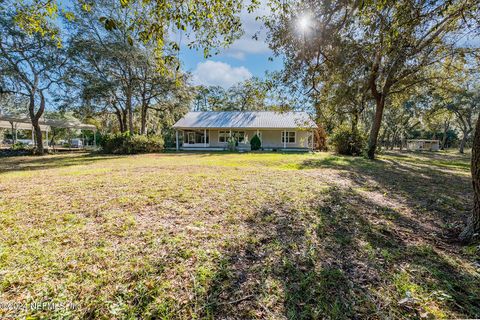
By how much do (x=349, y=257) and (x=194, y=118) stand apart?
24.4 m

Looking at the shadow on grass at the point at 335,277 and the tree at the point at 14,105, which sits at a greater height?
the tree at the point at 14,105

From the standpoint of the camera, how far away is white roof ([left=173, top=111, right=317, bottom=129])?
2272 centimetres

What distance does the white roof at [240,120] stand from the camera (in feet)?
74.5

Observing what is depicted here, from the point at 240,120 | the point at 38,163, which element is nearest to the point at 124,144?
the point at 38,163

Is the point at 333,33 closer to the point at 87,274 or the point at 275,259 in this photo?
the point at 275,259

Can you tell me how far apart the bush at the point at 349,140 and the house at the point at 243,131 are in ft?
21.6

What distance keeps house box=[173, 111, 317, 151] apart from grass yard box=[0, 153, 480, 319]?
18.7 meters

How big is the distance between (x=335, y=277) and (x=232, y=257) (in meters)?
1.08

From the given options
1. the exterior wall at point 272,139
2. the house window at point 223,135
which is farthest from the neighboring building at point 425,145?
the house window at point 223,135

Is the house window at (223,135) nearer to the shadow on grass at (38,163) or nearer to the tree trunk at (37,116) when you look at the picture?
the shadow on grass at (38,163)

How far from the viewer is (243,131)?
24391 millimetres

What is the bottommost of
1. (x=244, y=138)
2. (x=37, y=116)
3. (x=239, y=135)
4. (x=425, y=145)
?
(x=425, y=145)

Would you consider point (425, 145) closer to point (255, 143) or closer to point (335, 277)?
point (255, 143)

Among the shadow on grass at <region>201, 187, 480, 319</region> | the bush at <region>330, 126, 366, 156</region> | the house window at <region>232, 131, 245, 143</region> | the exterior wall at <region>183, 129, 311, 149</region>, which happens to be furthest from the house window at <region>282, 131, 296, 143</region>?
the shadow on grass at <region>201, 187, 480, 319</region>
